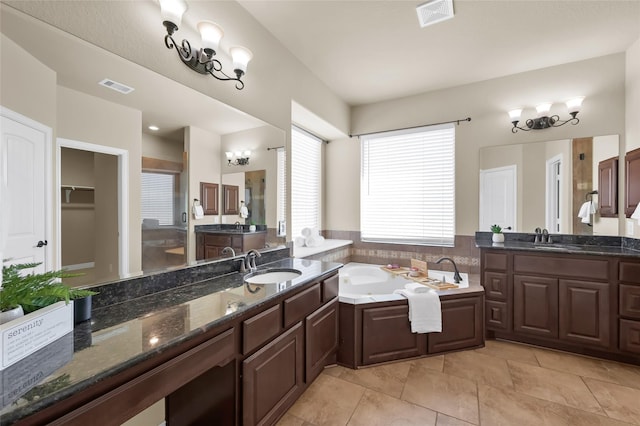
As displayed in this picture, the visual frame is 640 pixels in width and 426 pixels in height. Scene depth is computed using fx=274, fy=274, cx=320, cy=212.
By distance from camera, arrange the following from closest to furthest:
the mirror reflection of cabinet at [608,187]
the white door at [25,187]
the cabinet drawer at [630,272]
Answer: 1. the white door at [25,187]
2. the cabinet drawer at [630,272]
3. the mirror reflection of cabinet at [608,187]

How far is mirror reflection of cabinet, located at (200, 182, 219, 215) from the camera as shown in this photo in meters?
1.83

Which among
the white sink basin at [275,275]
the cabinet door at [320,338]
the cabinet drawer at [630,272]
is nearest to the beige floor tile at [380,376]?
the cabinet door at [320,338]

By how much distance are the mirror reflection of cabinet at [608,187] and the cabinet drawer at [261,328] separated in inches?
131

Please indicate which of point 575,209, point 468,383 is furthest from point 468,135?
point 468,383

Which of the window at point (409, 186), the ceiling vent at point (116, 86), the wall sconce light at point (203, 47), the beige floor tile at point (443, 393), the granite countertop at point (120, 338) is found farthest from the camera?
the window at point (409, 186)

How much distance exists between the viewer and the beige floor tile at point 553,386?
187cm

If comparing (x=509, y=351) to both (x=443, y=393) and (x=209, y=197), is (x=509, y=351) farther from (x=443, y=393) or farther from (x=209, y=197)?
(x=209, y=197)

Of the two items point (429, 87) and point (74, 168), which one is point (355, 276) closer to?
point (429, 87)

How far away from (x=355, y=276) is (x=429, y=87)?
8.24 ft

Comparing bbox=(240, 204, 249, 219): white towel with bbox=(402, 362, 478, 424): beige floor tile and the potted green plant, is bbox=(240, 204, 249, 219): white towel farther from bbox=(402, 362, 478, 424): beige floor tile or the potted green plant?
bbox=(402, 362, 478, 424): beige floor tile

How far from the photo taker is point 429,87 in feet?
11.0

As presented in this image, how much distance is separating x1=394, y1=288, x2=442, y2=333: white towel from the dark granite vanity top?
88 centimetres

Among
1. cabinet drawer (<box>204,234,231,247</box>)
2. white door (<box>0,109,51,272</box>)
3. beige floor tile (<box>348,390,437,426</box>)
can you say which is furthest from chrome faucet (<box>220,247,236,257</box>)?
beige floor tile (<box>348,390,437,426</box>)

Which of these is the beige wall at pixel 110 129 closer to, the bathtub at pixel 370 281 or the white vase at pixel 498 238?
the bathtub at pixel 370 281
